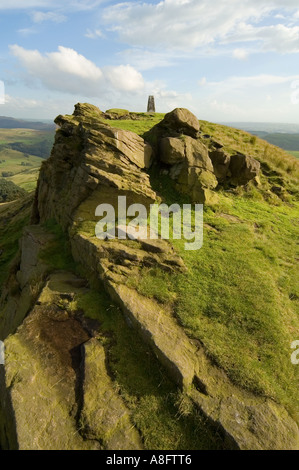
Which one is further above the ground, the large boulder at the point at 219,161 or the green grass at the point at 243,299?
the large boulder at the point at 219,161

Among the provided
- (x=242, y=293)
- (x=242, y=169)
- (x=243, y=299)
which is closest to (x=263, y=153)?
(x=242, y=169)

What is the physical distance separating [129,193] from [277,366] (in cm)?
939

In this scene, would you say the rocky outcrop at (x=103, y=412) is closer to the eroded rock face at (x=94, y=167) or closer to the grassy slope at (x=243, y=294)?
the grassy slope at (x=243, y=294)

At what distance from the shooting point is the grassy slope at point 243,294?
7.71 m

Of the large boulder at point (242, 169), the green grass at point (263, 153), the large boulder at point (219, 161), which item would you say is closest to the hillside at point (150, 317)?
the large boulder at point (219, 161)

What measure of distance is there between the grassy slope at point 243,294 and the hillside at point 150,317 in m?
0.05

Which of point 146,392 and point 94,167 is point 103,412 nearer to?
point 146,392

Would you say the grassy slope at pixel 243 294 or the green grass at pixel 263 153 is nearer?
the grassy slope at pixel 243 294

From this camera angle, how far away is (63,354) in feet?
26.3

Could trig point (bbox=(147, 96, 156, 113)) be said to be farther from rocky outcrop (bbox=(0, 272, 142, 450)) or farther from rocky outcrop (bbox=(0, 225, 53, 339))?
rocky outcrop (bbox=(0, 272, 142, 450))

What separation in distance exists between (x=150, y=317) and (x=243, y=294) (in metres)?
3.79

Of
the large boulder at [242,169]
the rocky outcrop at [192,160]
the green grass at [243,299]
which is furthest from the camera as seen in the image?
the large boulder at [242,169]

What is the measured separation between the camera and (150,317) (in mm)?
8688

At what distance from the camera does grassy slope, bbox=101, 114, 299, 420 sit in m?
7.71
